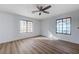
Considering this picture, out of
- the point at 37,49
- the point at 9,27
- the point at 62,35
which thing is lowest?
the point at 37,49

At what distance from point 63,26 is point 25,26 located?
3428 millimetres

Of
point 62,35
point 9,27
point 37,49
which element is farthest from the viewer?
point 62,35

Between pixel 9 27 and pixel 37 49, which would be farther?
pixel 9 27

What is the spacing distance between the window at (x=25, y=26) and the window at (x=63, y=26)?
2.81 meters

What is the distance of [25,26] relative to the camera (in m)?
8.50

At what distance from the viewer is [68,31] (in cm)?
660

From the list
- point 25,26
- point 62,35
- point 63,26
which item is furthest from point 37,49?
point 25,26

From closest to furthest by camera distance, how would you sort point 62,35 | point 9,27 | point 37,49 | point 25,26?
point 37,49 → point 9,27 → point 62,35 → point 25,26

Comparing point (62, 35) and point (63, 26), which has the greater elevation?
point (63, 26)

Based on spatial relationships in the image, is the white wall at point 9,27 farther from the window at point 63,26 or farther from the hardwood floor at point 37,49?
the window at point 63,26

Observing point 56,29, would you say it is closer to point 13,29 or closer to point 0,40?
point 13,29

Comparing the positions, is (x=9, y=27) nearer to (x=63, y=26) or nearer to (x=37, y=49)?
(x=37, y=49)

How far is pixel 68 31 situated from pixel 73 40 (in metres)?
0.80
